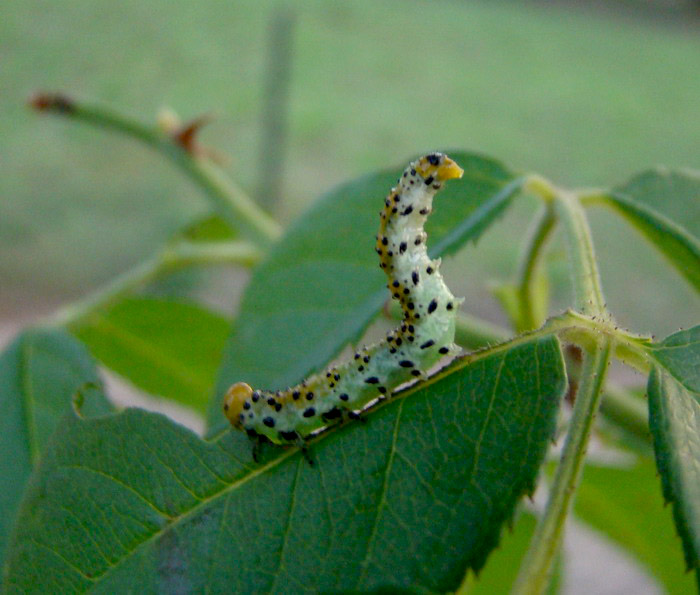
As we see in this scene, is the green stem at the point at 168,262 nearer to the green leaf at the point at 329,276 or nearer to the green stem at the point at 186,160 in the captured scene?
the green stem at the point at 186,160

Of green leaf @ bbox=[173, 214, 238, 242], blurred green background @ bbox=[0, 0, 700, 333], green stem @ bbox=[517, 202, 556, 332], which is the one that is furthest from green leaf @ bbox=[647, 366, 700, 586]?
blurred green background @ bbox=[0, 0, 700, 333]

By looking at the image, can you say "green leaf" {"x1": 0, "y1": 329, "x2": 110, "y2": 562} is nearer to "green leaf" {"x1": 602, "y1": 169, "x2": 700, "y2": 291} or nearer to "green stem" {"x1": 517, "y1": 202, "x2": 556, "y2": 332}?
"green stem" {"x1": 517, "y1": 202, "x2": 556, "y2": 332}

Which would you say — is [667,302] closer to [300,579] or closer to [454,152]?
[454,152]

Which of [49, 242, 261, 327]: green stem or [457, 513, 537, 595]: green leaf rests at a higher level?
[49, 242, 261, 327]: green stem

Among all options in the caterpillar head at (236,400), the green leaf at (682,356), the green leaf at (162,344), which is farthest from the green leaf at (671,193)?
the green leaf at (162,344)

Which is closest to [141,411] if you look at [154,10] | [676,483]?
[676,483]

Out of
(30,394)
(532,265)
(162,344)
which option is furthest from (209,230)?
(532,265)

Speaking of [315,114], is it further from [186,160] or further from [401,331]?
[401,331]
